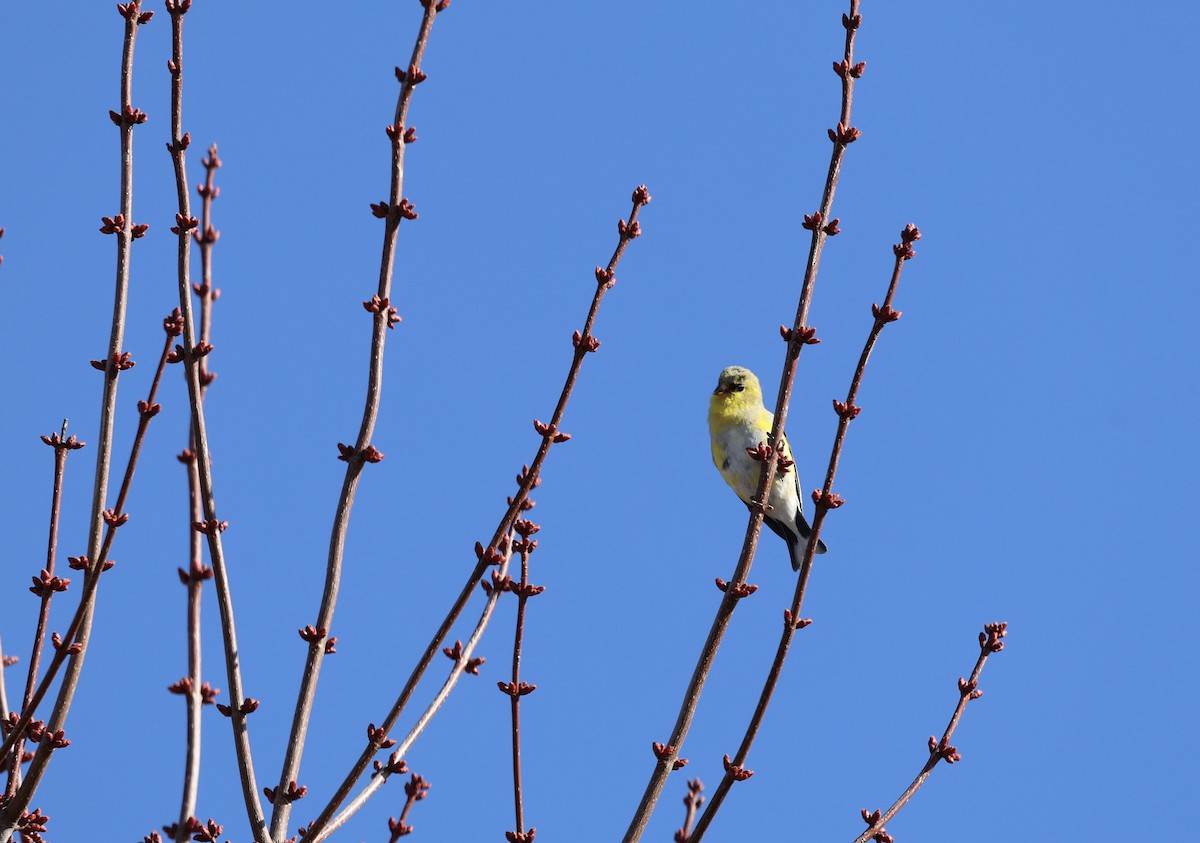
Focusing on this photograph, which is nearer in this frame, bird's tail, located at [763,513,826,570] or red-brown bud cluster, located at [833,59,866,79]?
red-brown bud cluster, located at [833,59,866,79]

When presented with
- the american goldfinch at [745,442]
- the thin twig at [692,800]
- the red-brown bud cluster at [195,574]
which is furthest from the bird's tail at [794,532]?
the red-brown bud cluster at [195,574]

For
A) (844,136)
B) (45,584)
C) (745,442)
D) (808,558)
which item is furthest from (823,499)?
(745,442)

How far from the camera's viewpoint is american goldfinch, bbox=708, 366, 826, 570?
8.15m

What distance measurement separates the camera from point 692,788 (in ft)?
12.7

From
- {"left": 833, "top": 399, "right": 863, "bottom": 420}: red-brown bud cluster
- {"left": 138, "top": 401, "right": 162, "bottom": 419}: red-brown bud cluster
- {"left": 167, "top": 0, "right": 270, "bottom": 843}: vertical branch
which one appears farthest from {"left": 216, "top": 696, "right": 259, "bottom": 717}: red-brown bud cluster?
{"left": 833, "top": 399, "right": 863, "bottom": 420}: red-brown bud cluster

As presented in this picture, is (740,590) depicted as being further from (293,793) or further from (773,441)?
(293,793)

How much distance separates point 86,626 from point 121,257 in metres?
0.88

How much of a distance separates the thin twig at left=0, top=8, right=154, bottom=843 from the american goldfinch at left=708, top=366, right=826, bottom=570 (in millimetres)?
5288

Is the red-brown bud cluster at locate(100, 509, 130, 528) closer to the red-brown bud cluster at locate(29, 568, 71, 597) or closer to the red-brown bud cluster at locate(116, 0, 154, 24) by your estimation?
the red-brown bud cluster at locate(29, 568, 71, 597)

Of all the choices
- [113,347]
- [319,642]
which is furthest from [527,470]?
[113,347]

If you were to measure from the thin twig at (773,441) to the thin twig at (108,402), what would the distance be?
51.9 inches

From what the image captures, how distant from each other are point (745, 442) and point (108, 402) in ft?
18.4

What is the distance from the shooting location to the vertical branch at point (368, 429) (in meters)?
2.82

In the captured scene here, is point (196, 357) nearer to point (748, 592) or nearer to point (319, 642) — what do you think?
point (319, 642)
